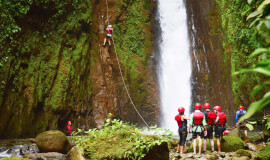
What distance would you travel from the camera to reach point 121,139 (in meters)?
4.16

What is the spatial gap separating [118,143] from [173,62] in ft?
54.2

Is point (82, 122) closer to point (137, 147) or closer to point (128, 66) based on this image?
point (128, 66)

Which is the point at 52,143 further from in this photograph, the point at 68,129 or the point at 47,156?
the point at 68,129

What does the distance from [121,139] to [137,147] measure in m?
0.40

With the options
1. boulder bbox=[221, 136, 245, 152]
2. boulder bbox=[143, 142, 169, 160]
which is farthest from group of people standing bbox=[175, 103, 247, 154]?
boulder bbox=[143, 142, 169, 160]

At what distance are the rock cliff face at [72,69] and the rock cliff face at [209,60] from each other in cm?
392

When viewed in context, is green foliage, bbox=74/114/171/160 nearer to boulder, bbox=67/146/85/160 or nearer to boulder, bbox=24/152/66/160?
boulder, bbox=67/146/85/160

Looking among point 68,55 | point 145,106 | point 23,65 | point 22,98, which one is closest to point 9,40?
point 23,65

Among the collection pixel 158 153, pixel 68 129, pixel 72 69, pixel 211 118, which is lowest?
pixel 68 129

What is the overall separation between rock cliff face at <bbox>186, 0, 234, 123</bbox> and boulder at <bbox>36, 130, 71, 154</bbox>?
43.6 ft

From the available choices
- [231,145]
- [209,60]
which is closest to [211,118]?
[231,145]

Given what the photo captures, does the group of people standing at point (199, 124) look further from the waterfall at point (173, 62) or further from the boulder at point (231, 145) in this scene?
the waterfall at point (173, 62)

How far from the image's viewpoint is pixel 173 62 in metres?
20.0

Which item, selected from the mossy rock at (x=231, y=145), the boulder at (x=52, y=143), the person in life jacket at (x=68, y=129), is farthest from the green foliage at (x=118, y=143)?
the person in life jacket at (x=68, y=129)
